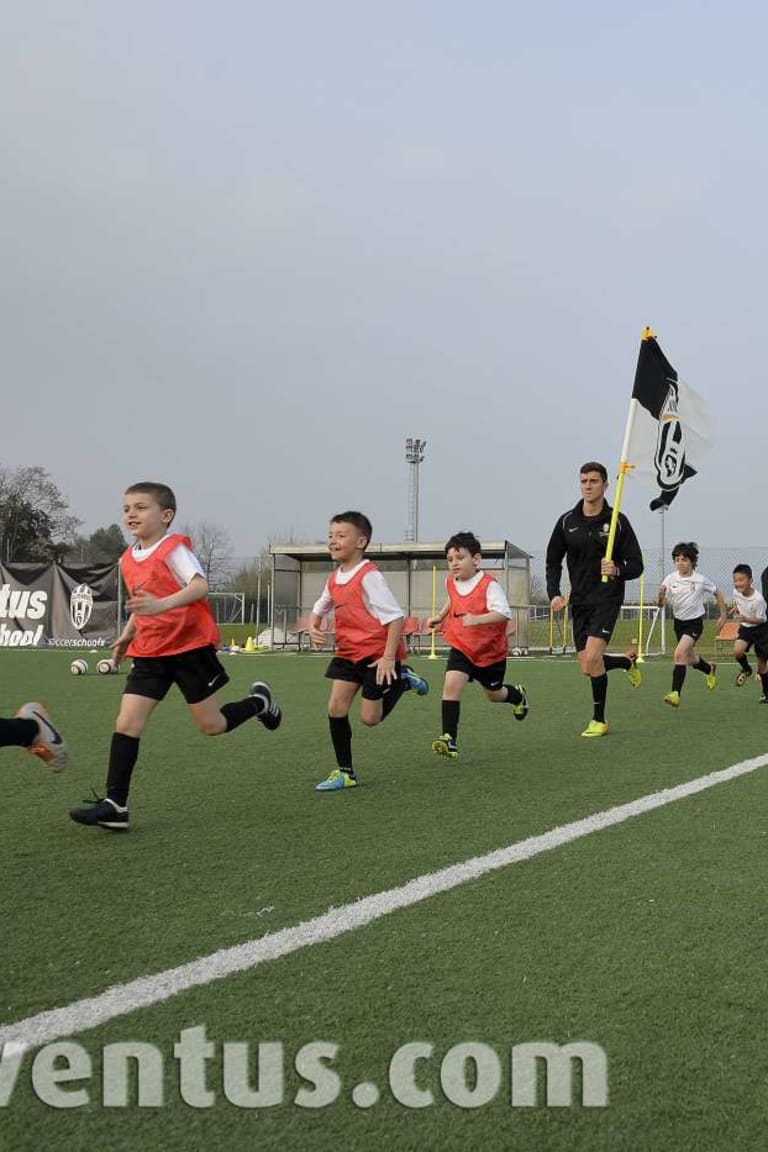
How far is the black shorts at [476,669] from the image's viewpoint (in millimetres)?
7547

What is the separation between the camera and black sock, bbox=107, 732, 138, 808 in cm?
464

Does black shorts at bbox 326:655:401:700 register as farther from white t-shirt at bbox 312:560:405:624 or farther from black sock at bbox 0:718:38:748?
black sock at bbox 0:718:38:748

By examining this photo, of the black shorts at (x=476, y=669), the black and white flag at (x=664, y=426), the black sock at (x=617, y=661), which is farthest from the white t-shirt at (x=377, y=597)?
the black and white flag at (x=664, y=426)

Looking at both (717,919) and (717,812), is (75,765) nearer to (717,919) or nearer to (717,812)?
(717,812)

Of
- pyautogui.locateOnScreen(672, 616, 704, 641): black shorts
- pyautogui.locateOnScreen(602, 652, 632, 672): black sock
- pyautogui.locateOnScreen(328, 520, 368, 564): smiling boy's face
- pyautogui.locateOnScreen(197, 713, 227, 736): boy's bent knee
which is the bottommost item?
pyautogui.locateOnScreen(602, 652, 632, 672): black sock

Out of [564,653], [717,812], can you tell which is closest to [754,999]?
[717,812]

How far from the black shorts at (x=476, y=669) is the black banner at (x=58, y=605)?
2011 cm

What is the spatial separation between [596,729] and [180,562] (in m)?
4.70

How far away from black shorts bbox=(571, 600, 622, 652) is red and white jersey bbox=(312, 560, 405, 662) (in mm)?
3020

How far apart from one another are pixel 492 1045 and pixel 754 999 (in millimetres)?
763

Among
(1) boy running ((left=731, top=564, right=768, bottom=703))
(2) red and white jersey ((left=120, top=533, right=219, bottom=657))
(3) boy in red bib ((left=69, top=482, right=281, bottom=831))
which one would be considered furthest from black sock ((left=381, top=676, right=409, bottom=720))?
(1) boy running ((left=731, top=564, right=768, bottom=703))

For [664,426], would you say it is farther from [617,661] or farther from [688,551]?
[617,661]

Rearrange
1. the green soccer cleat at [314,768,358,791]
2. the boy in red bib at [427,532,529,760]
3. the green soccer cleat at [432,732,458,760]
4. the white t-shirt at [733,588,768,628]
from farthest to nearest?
the white t-shirt at [733,588,768,628] → the boy in red bib at [427,532,529,760] → the green soccer cleat at [432,732,458,760] → the green soccer cleat at [314,768,358,791]

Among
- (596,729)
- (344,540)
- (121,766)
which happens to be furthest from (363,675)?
(596,729)
